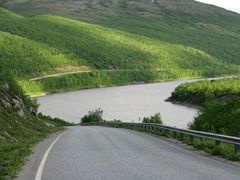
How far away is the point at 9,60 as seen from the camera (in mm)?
170500

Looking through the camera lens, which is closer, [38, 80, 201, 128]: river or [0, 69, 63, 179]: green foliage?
[0, 69, 63, 179]: green foliage

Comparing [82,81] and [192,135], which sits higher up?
[82,81]

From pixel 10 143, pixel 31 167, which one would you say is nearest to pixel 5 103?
pixel 10 143

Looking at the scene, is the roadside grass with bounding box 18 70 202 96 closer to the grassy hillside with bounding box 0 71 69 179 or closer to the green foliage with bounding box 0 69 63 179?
the grassy hillside with bounding box 0 71 69 179

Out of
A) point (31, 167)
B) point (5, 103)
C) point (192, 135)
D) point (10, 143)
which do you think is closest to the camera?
point (31, 167)

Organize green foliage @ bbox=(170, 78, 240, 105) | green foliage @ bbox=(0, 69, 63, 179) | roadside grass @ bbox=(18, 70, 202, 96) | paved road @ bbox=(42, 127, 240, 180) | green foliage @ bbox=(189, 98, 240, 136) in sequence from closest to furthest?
paved road @ bbox=(42, 127, 240, 180) < green foliage @ bbox=(0, 69, 63, 179) < green foliage @ bbox=(189, 98, 240, 136) < green foliage @ bbox=(170, 78, 240, 105) < roadside grass @ bbox=(18, 70, 202, 96)

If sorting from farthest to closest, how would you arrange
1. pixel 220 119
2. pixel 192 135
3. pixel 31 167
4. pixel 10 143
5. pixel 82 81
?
1. pixel 82 81
2. pixel 220 119
3. pixel 192 135
4. pixel 10 143
5. pixel 31 167

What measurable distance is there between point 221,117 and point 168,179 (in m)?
15.2

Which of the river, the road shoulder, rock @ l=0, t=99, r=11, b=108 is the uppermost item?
the river

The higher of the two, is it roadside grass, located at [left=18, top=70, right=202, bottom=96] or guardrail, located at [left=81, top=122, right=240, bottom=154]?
roadside grass, located at [left=18, top=70, right=202, bottom=96]

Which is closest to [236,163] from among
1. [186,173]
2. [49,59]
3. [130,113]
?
[186,173]

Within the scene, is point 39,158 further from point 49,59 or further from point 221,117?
point 49,59

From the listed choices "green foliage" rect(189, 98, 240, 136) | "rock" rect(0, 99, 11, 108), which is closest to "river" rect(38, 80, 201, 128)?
"rock" rect(0, 99, 11, 108)

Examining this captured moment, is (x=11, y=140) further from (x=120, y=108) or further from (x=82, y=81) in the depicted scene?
(x=82, y=81)
